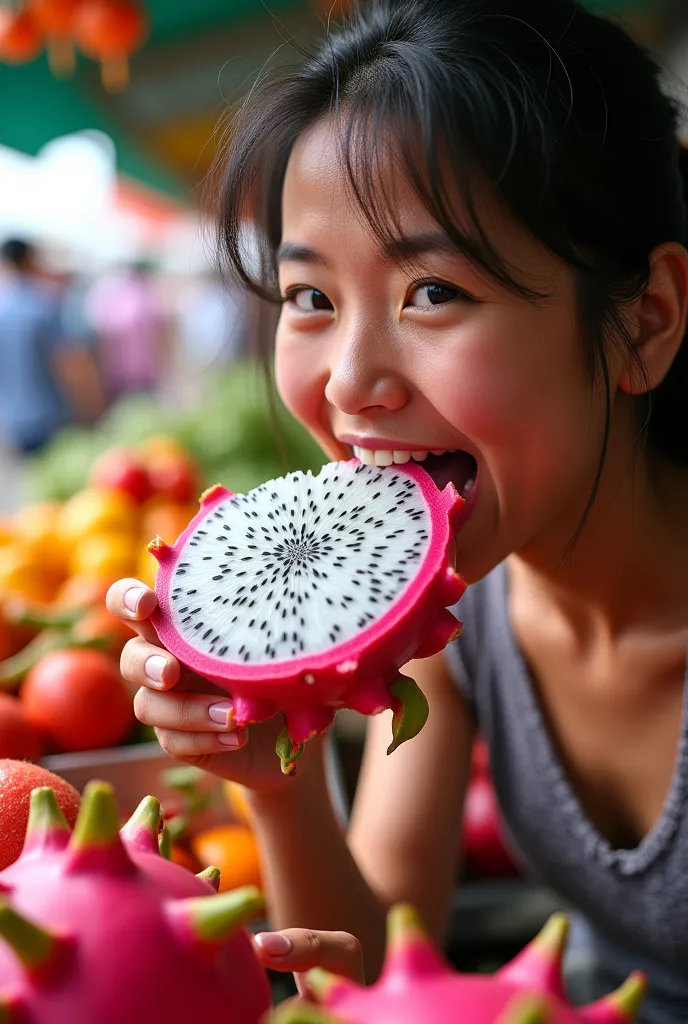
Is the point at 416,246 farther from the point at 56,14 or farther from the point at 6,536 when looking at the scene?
the point at 56,14

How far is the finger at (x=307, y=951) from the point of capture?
708 mm

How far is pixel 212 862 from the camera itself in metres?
1.37

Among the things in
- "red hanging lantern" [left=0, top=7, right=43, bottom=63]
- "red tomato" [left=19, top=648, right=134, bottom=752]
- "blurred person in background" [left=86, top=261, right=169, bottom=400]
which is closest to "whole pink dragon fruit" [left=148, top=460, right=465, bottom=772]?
"red tomato" [left=19, top=648, right=134, bottom=752]

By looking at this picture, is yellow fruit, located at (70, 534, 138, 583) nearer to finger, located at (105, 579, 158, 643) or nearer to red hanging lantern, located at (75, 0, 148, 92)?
finger, located at (105, 579, 158, 643)

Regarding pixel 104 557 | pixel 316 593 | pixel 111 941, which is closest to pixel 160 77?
pixel 104 557

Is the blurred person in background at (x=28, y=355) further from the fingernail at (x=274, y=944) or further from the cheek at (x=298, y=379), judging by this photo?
the fingernail at (x=274, y=944)

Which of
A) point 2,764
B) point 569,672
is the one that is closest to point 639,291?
point 569,672

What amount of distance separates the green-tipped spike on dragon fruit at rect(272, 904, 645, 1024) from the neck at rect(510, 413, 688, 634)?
0.76 meters

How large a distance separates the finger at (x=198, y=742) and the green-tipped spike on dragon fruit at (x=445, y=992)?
39 cm

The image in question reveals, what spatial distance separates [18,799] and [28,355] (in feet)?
20.5

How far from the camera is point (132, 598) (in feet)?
2.86

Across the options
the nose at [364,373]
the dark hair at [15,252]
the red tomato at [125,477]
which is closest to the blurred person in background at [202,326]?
the dark hair at [15,252]

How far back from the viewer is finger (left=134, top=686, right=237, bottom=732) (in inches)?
34.5

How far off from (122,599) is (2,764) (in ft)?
0.60
